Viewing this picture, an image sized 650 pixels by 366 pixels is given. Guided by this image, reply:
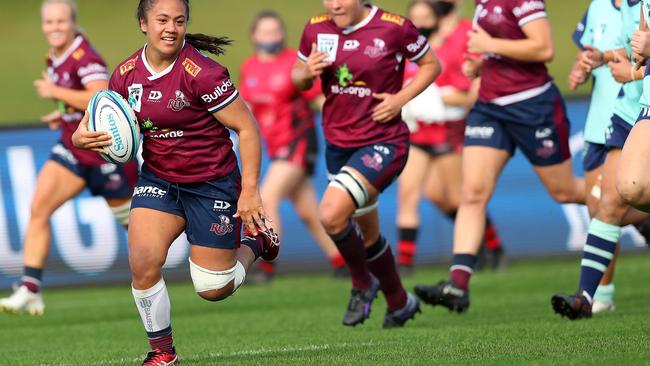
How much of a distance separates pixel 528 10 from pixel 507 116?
0.77 meters

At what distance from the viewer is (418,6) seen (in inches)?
549

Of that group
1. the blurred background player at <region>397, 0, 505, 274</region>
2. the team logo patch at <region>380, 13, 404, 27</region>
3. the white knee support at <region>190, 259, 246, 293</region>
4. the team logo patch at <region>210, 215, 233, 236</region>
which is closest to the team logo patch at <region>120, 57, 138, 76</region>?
the team logo patch at <region>210, 215, 233, 236</region>

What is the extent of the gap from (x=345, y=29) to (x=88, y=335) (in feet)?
9.50

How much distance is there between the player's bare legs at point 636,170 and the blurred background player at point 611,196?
1.21 meters

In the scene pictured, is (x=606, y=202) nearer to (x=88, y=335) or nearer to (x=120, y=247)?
(x=88, y=335)

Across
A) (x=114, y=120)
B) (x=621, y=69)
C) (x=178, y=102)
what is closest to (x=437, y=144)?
→ (x=621, y=69)

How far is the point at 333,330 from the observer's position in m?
9.20

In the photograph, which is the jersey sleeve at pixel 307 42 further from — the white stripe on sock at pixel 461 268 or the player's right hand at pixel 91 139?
the player's right hand at pixel 91 139

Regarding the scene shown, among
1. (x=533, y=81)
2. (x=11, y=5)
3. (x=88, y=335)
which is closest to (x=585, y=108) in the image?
(x=533, y=81)

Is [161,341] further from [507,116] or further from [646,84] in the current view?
[507,116]

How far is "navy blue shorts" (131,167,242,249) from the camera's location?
7449 mm

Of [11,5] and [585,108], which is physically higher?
[585,108]

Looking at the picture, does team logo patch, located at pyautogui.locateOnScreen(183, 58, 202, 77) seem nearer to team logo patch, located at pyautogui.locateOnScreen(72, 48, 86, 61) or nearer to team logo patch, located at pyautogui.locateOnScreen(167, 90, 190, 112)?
team logo patch, located at pyautogui.locateOnScreen(167, 90, 190, 112)

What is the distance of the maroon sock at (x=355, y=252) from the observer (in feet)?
29.2
